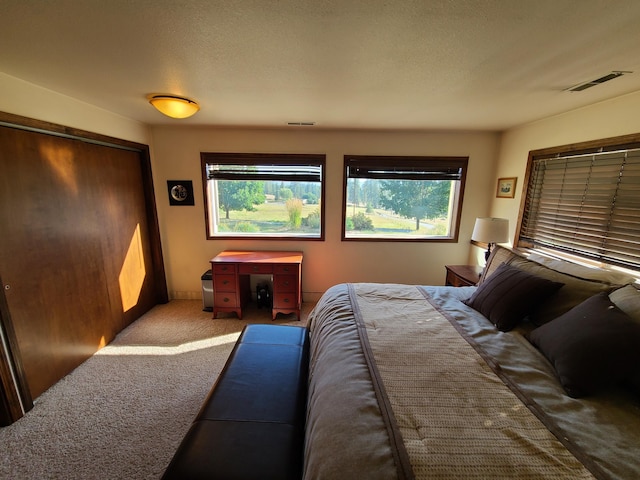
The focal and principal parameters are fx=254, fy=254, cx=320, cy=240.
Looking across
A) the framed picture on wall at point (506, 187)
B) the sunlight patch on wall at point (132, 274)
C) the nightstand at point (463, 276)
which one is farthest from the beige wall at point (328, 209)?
the nightstand at point (463, 276)

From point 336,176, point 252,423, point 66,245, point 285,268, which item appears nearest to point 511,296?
point 252,423

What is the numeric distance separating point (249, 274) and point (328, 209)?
125 cm

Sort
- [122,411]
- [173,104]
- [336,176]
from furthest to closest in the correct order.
Result: [336,176] < [173,104] < [122,411]

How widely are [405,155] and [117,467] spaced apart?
3.55 m

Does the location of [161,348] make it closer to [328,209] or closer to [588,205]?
[328,209]

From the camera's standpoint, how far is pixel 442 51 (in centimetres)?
127

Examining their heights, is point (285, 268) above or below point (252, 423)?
above

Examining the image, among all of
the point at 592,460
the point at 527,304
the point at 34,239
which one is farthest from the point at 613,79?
the point at 34,239

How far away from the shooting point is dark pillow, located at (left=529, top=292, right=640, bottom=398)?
1038 mm

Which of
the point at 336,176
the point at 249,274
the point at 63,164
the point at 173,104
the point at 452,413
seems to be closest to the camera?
the point at 452,413

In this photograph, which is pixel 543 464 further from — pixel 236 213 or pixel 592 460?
pixel 236 213

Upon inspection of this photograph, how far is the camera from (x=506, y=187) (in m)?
2.90

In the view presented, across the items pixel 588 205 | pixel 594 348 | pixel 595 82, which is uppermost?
pixel 595 82

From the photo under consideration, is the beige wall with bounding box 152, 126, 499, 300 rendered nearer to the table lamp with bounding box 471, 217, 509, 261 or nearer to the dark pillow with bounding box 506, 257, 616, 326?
the table lamp with bounding box 471, 217, 509, 261
